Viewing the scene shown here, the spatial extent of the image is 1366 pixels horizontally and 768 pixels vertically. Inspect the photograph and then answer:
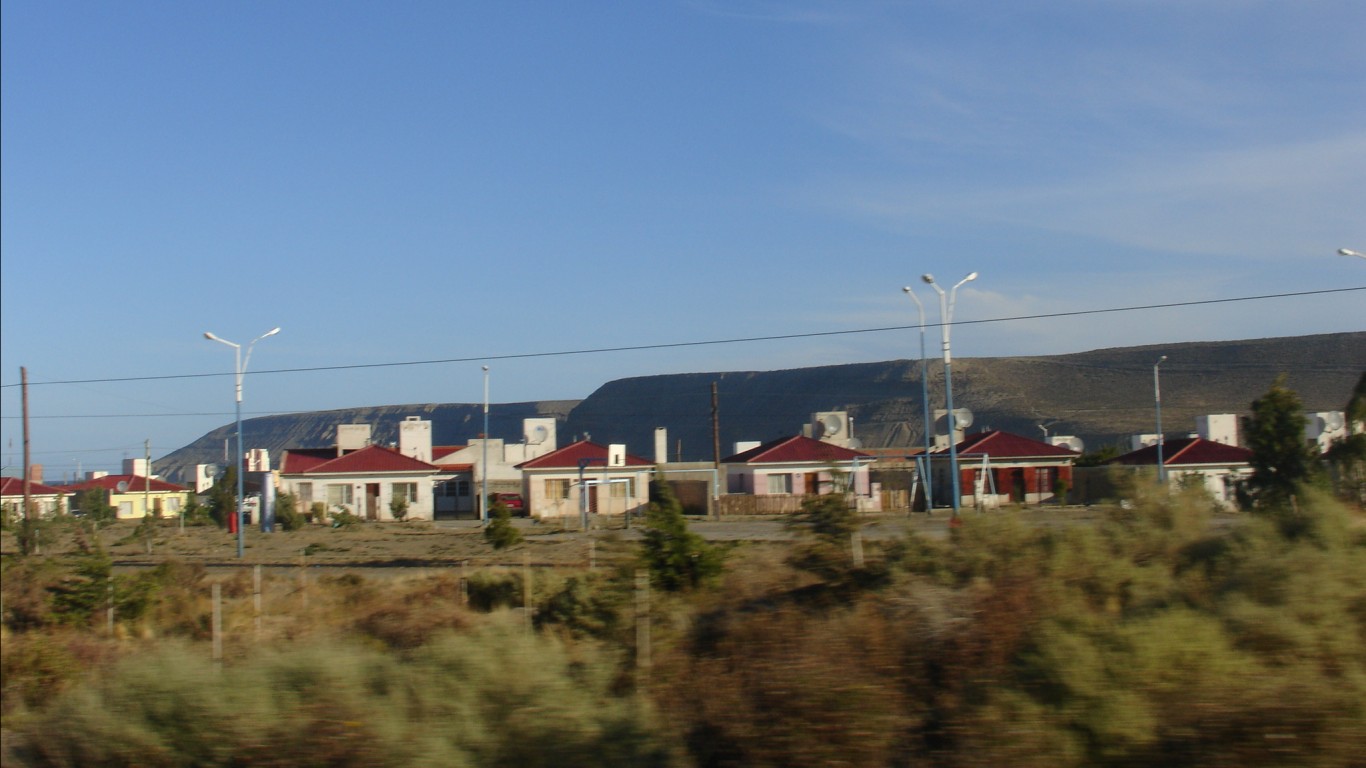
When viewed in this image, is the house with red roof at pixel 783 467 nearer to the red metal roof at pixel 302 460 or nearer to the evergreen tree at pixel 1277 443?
the red metal roof at pixel 302 460

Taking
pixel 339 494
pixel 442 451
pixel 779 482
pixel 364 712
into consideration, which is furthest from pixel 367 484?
pixel 364 712

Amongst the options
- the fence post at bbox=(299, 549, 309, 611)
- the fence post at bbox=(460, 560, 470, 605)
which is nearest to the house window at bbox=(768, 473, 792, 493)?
the fence post at bbox=(299, 549, 309, 611)

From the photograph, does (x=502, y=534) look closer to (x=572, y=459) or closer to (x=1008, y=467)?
(x=572, y=459)

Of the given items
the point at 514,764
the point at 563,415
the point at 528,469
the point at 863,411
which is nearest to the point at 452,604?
the point at 514,764

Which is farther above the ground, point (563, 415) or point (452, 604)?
point (563, 415)

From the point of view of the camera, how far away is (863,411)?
123 m

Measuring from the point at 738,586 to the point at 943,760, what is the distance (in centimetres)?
606

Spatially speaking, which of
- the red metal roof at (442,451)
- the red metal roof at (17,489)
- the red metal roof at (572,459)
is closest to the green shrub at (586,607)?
the red metal roof at (572,459)

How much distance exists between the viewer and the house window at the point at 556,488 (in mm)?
57344

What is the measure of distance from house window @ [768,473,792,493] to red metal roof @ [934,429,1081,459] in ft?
22.7

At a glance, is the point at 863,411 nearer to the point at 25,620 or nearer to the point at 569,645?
the point at 25,620

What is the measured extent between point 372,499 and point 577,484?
10.3 meters

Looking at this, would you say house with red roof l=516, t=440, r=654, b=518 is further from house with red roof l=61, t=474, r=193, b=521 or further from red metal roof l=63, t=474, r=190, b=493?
red metal roof l=63, t=474, r=190, b=493

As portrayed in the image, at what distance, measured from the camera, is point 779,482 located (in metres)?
55.1
